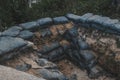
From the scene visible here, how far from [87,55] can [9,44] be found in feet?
6.39

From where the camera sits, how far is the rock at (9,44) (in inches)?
242

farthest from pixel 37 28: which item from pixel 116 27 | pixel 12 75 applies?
pixel 12 75

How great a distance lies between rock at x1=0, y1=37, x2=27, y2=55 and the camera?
Result: 614cm

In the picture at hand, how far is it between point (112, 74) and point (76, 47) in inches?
43.4

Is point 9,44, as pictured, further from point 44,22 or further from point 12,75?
point 12,75

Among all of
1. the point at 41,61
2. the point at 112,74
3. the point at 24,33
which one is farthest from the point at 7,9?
the point at 112,74

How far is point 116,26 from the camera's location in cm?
710

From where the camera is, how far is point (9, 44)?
6.28 metres

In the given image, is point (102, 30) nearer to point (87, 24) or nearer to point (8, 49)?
point (87, 24)

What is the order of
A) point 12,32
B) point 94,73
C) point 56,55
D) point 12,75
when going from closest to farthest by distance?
1. point 12,75
2. point 12,32
3. point 94,73
4. point 56,55

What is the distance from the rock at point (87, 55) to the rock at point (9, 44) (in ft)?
5.02

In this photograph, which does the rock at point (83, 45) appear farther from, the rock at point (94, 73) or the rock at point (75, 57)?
the rock at point (94, 73)

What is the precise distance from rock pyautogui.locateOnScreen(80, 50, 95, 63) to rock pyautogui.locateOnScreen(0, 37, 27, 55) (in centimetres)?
153

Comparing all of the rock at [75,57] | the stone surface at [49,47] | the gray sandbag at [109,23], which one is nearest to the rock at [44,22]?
the stone surface at [49,47]
